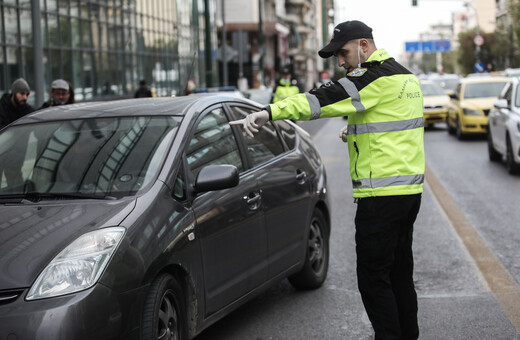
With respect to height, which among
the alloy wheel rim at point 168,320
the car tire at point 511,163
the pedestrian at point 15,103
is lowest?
the car tire at point 511,163

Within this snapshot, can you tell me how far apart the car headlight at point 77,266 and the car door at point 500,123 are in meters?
12.0

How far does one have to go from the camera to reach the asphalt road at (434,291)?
563 cm

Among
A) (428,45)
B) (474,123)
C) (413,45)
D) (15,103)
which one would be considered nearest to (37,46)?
(15,103)

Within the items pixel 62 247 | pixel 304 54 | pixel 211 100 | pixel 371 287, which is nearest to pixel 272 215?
pixel 211 100

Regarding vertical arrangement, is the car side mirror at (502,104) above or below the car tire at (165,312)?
above

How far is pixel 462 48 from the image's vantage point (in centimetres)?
9962

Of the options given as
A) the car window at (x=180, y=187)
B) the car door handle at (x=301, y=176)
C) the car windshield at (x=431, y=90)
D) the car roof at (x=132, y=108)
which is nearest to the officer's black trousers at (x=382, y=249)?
the car window at (x=180, y=187)

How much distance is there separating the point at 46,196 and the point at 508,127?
445 inches

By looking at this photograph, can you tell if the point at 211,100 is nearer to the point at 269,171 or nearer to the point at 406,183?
the point at 269,171

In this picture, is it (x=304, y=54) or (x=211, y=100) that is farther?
(x=304, y=54)

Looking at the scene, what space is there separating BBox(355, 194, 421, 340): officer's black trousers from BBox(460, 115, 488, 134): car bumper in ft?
60.2

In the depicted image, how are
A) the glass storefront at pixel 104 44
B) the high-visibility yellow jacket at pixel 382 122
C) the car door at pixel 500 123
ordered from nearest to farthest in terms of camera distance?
the high-visibility yellow jacket at pixel 382 122
the car door at pixel 500 123
the glass storefront at pixel 104 44

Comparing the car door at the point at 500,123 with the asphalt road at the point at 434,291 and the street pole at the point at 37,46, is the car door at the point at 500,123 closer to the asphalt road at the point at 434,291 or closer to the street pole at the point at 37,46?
the asphalt road at the point at 434,291

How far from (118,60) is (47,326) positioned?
35.5m
